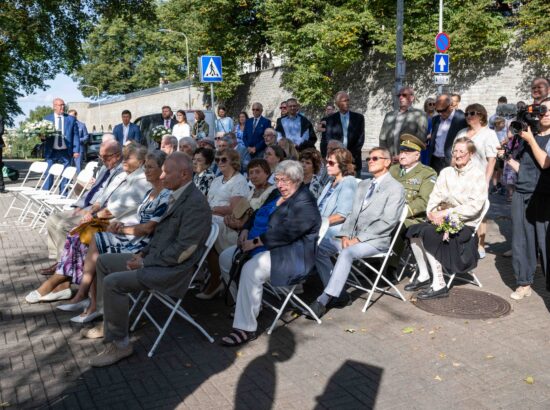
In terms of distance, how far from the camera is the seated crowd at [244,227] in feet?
14.5

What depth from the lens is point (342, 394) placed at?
149 inches

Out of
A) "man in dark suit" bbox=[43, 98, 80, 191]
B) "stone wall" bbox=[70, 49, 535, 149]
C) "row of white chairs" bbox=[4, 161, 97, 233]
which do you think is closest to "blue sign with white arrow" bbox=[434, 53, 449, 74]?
"stone wall" bbox=[70, 49, 535, 149]

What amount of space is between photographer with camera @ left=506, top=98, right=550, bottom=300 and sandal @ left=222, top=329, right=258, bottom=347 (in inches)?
111

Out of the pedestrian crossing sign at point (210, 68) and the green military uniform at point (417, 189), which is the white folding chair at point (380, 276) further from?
the pedestrian crossing sign at point (210, 68)

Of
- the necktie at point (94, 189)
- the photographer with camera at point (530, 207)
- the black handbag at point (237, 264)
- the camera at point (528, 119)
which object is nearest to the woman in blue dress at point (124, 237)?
the black handbag at point (237, 264)

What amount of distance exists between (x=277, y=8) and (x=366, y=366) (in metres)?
28.5

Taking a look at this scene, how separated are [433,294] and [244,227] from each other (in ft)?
6.69

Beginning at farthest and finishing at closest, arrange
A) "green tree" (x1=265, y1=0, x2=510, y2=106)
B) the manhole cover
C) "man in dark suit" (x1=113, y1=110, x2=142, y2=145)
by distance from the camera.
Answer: "green tree" (x1=265, y1=0, x2=510, y2=106), "man in dark suit" (x1=113, y1=110, x2=142, y2=145), the manhole cover

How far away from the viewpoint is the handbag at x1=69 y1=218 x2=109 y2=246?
5.53m

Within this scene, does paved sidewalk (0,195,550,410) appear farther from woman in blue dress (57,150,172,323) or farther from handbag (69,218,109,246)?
handbag (69,218,109,246)

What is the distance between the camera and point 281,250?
15.6 ft

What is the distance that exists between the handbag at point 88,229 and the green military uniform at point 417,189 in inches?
127

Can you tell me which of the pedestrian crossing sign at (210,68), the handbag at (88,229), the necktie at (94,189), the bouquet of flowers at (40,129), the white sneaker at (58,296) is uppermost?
the pedestrian crossing sign at (210,68)

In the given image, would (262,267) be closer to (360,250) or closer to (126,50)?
(360,250)
